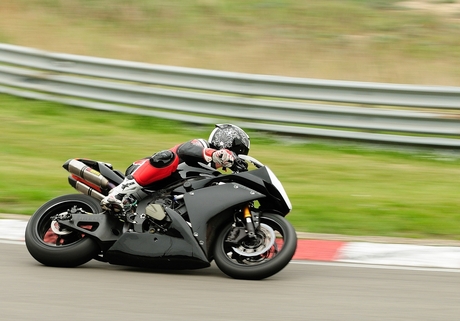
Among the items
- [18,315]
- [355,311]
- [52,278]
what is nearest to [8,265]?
[52,278]

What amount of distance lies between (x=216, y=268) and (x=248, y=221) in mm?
714

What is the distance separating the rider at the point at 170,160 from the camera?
5949mm

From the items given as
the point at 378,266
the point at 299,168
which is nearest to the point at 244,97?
the point at 299,168

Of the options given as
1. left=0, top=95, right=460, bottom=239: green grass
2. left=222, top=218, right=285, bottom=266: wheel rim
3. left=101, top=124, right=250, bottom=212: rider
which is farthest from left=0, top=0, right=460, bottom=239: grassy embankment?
left=101, top=124, right=250, bottom=212: rider

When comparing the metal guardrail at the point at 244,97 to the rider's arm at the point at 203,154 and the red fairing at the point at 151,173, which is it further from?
the red fairing at the point at 151,173

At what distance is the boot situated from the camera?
5977mm

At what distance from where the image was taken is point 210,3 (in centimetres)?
1958

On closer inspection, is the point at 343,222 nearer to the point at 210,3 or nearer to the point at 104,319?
the point at 104,319

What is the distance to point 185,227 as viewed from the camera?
5.85 m

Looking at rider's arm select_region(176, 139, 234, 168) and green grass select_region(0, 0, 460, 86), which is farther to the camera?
green grass select_region(0, 0, 460, 86)

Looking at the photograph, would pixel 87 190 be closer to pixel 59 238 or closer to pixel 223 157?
pixel 59 238

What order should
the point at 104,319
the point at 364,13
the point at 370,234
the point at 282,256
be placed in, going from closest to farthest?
the point at 104,319
the point at 282,256
the point at 370,234
the point at 364,13

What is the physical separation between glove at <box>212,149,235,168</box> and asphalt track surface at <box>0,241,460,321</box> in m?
0.88

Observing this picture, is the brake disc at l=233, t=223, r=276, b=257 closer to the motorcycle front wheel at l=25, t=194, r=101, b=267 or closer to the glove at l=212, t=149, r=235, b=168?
the glove at l=212, t=149, r=235, b=168
